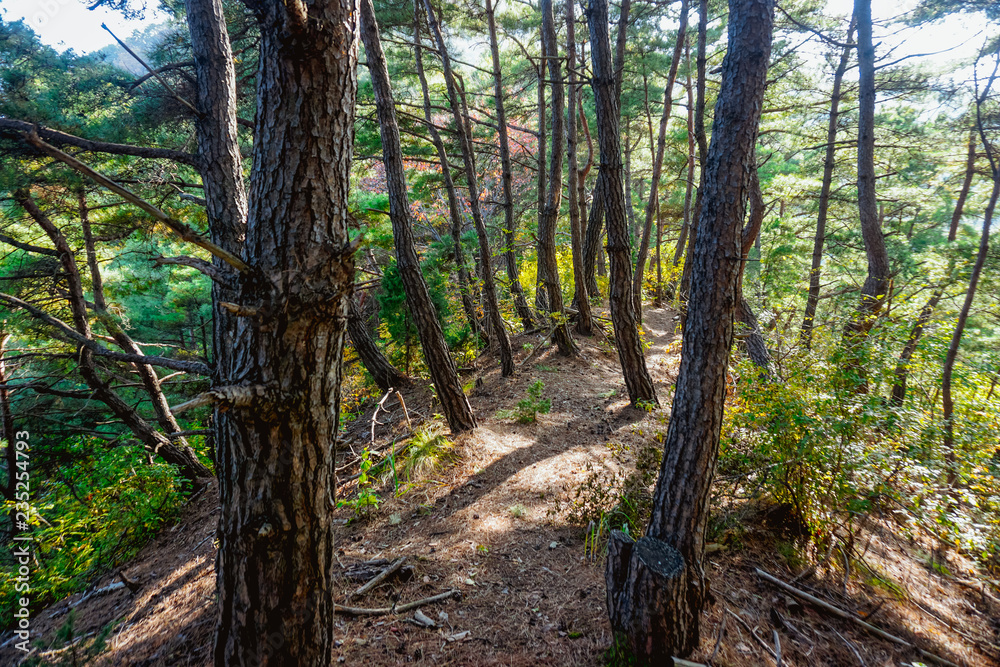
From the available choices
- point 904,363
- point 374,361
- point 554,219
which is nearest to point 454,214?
point 554,219

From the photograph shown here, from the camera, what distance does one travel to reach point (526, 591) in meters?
3.22

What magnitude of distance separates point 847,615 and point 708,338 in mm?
2205

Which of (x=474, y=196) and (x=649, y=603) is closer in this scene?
(x=649, y=603)

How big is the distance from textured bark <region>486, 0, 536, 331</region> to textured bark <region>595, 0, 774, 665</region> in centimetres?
503

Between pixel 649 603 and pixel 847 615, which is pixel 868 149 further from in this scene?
pixel 649 603

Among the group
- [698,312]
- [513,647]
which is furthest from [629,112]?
[513,647]

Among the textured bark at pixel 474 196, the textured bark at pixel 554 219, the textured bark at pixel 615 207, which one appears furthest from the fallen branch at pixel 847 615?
the textured bark at pixel 554 219

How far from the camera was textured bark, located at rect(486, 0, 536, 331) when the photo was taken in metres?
7.54

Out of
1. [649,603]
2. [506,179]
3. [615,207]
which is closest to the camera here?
[649,603]

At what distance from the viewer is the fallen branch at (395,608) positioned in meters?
2.96

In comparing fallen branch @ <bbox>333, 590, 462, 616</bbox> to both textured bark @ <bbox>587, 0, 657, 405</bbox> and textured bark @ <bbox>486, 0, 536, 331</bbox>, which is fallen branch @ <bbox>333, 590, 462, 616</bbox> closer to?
textured bark @ <bbox>587, 0, 657, 405</bbox>

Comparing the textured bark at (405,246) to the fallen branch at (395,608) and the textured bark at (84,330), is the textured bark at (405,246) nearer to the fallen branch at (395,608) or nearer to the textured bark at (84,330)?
the fallen branch at (395,608)

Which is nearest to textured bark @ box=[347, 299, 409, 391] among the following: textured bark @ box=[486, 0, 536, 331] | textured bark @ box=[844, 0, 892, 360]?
textured bark @ box=[486, 0, 536, 331]

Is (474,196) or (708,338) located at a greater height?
(474,196)
